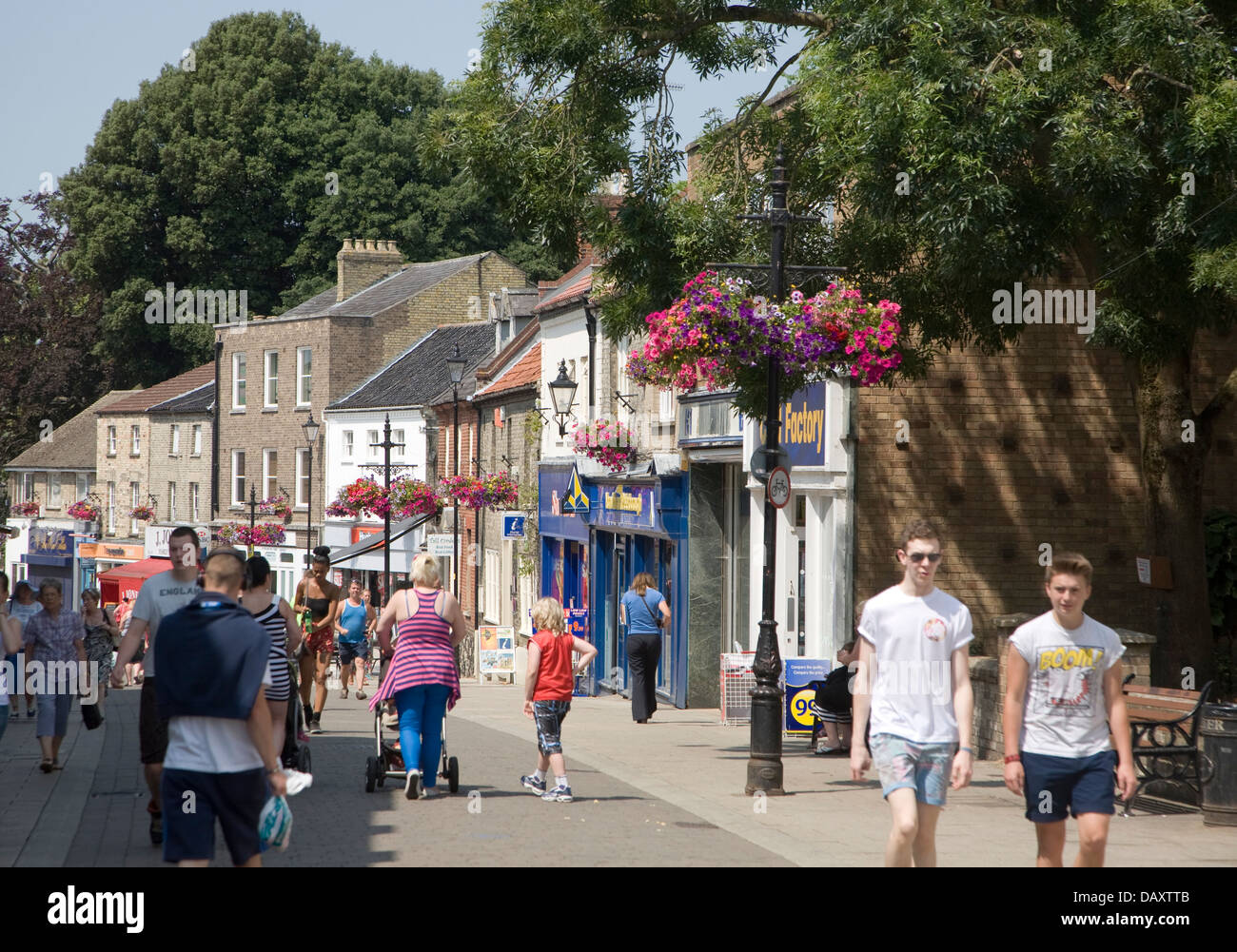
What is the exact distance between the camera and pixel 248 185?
66.2 meters

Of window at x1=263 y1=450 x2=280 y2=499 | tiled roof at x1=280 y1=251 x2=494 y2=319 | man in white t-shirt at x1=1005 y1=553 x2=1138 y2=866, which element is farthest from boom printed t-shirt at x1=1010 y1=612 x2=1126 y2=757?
window at x1=263 y1=450 x2=280 y2=499

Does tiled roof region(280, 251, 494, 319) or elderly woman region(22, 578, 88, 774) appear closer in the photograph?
elderly woman region(22, 578, 88, 774)

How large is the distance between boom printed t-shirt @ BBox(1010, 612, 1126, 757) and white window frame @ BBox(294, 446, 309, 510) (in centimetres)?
4613

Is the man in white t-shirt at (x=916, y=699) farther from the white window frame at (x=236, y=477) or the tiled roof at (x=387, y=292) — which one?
the white window frame at (x=236, y=477)

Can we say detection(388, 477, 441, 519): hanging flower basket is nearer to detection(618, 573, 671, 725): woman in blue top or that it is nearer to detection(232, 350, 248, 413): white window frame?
detection(618, 573, 671, 725): woman in blue top

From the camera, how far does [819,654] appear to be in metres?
18.9

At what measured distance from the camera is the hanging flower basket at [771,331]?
41.8ft

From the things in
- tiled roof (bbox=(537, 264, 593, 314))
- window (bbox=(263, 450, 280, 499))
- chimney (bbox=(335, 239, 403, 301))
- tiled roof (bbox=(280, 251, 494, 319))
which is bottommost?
window (bbox=(263, 450, 280, 499))

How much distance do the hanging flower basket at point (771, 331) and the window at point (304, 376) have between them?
133 ft

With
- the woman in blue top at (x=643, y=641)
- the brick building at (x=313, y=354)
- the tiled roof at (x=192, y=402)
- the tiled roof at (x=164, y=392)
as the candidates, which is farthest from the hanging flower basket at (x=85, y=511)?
the woman in blue top at (x=643, y=641)

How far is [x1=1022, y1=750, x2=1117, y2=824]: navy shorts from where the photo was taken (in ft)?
23.6

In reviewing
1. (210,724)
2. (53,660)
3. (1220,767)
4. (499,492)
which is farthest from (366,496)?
(210,724)

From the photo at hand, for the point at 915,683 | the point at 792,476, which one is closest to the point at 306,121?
the point at 792,476

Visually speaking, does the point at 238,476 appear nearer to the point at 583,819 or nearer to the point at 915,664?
the point at 583,819
